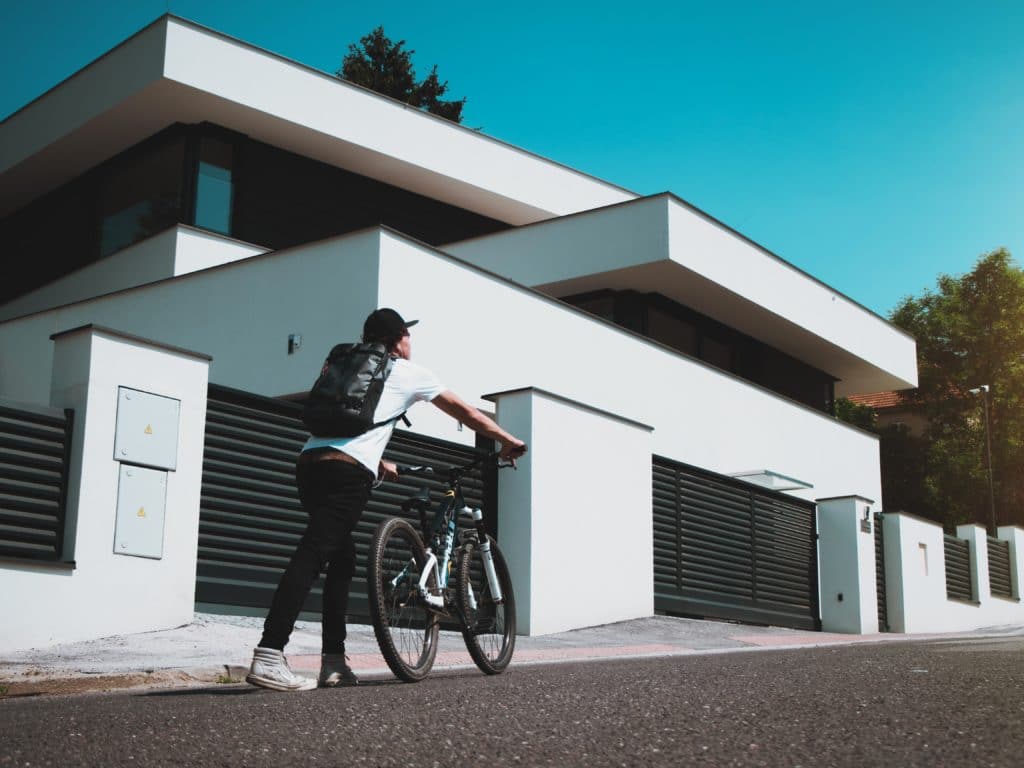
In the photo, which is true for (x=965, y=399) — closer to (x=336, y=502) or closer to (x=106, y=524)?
(x=106, y=524)

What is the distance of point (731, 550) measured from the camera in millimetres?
16359

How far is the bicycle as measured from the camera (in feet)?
19.6

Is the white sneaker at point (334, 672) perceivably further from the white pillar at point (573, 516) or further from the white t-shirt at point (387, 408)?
the white pillar at point (573, 516)

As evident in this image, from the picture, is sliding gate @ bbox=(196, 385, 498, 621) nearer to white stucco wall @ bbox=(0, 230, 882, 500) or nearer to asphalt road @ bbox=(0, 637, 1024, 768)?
asphalt road @ bbox=(0, 637, 1024, 768)

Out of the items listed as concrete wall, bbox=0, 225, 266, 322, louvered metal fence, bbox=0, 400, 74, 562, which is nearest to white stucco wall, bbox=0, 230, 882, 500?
concrete wall, bbox=0, 225, 266, 322

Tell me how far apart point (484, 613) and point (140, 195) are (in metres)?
15.2

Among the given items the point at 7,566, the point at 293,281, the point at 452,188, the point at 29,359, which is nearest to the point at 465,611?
the point at 7,566

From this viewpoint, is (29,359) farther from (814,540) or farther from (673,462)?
(814,540)

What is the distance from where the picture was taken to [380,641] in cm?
586

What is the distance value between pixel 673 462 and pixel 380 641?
31.9ft

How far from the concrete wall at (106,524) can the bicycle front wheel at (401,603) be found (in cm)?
276

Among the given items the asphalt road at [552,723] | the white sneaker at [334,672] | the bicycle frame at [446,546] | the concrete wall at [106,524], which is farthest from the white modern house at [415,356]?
the bicycle frame at [446,546]

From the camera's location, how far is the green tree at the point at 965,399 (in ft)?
146

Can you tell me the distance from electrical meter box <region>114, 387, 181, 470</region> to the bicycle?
2.73 m
